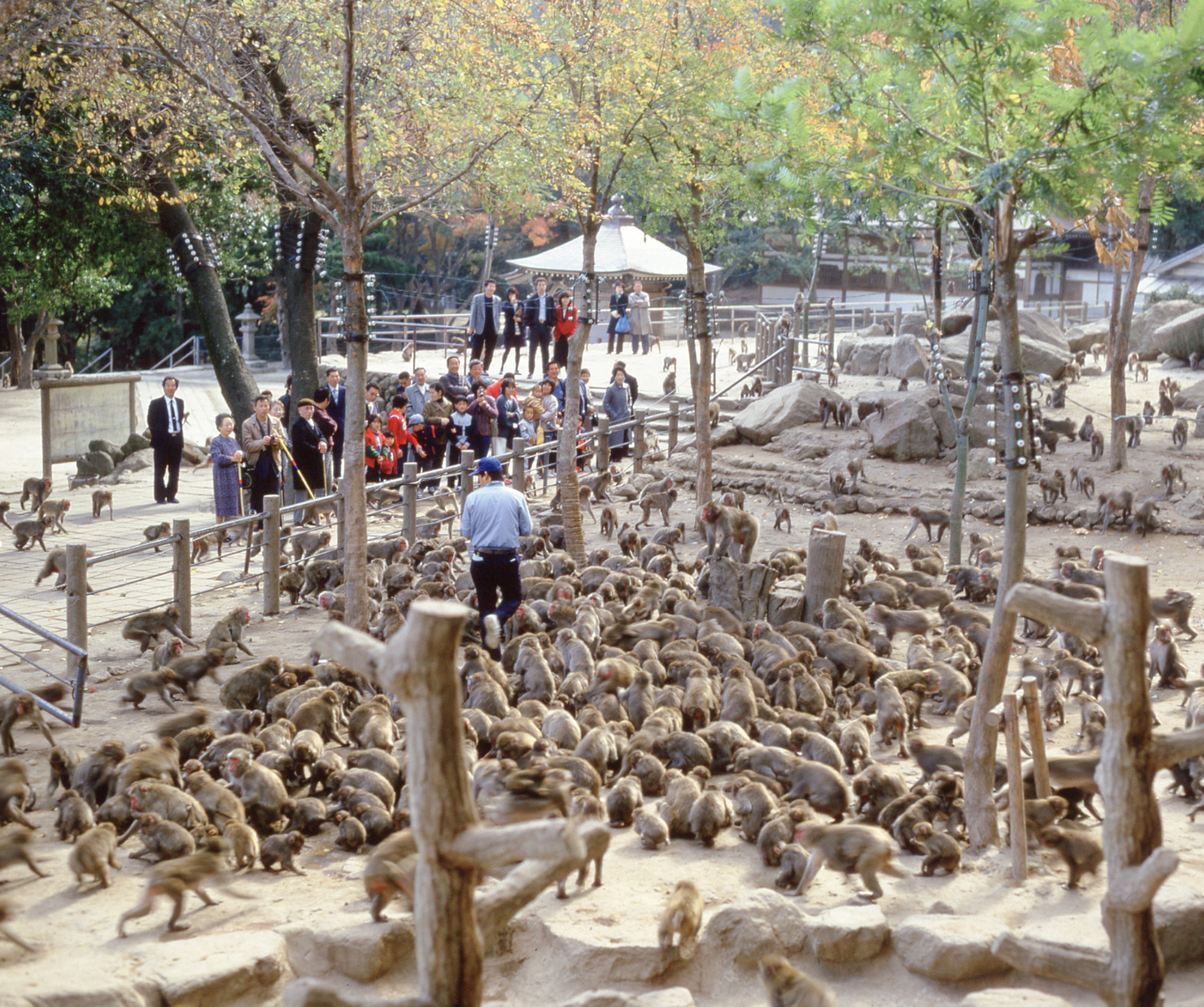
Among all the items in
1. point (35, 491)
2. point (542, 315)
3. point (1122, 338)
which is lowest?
point (35, 491)

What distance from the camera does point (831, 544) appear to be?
497 inches

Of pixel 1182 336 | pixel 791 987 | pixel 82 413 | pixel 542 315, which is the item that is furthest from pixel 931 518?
pixel 1182 336

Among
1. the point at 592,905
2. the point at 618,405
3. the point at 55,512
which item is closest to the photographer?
the point at 592,905

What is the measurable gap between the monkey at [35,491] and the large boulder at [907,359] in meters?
17.0

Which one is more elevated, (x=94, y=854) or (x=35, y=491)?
(x=35, y=491)

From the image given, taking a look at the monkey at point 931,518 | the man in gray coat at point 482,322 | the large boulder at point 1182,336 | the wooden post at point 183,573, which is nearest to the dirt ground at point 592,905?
the wooden post at point 183,573

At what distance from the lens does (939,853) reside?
7316 millimetres

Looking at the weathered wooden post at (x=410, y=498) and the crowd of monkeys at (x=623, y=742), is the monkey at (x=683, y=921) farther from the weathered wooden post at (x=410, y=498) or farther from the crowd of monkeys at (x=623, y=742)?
the weathered wooden post at (x=410, y=498)

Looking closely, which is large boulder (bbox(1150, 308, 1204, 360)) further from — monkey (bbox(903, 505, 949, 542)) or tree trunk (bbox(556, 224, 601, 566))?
tree trunk (bbox(556, 224, 601, 566))

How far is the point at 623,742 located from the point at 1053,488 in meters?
10.6

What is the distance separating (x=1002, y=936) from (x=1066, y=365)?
2391cm

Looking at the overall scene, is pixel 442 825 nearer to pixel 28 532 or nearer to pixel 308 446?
pixel 308 446

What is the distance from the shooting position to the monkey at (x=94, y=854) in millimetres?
7125

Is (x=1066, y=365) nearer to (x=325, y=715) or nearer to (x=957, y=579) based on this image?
(x=957, y=579)
